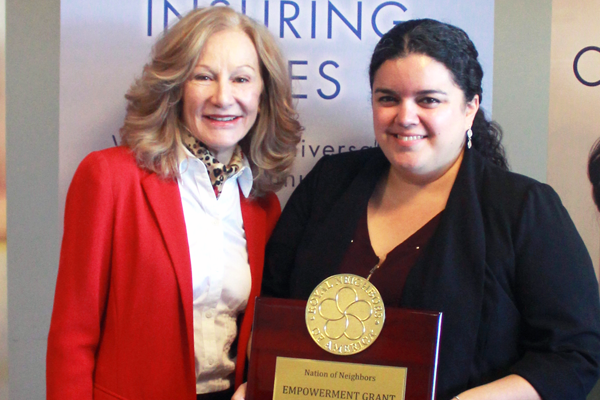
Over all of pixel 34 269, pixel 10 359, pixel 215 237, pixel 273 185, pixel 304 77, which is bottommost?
pixel 10 359

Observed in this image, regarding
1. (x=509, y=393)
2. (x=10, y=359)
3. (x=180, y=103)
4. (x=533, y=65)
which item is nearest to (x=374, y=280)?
(x=509, y=393)

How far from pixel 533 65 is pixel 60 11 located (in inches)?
75.5

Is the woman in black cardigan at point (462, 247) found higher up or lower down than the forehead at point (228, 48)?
lower down

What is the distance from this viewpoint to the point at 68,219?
1.66 m

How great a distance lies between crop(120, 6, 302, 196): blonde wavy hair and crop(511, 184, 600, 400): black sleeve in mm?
912

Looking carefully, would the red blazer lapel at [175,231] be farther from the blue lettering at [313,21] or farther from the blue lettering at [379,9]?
the blue lettering at [379,9]

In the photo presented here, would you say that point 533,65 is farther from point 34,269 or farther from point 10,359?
point 10,359

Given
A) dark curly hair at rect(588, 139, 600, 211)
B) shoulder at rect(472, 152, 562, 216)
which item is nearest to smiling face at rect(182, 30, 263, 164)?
shoulder at rect(472, 152, 562, 216)

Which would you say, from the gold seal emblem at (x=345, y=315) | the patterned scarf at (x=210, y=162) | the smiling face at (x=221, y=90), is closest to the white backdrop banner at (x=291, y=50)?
the smiling face at (x=221, y=90)

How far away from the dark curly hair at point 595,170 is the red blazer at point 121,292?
162cm

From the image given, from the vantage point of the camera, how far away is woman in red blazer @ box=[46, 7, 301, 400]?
1639 millimetres

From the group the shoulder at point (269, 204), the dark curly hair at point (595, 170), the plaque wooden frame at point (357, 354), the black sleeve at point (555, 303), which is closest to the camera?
the plaque wooden frame at point (357, 354)

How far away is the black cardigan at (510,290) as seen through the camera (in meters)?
1.53

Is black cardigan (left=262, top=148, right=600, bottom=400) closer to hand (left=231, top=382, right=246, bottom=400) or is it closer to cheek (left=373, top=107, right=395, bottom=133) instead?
cheek (left=373, top=107, right=395, bottom=133)
